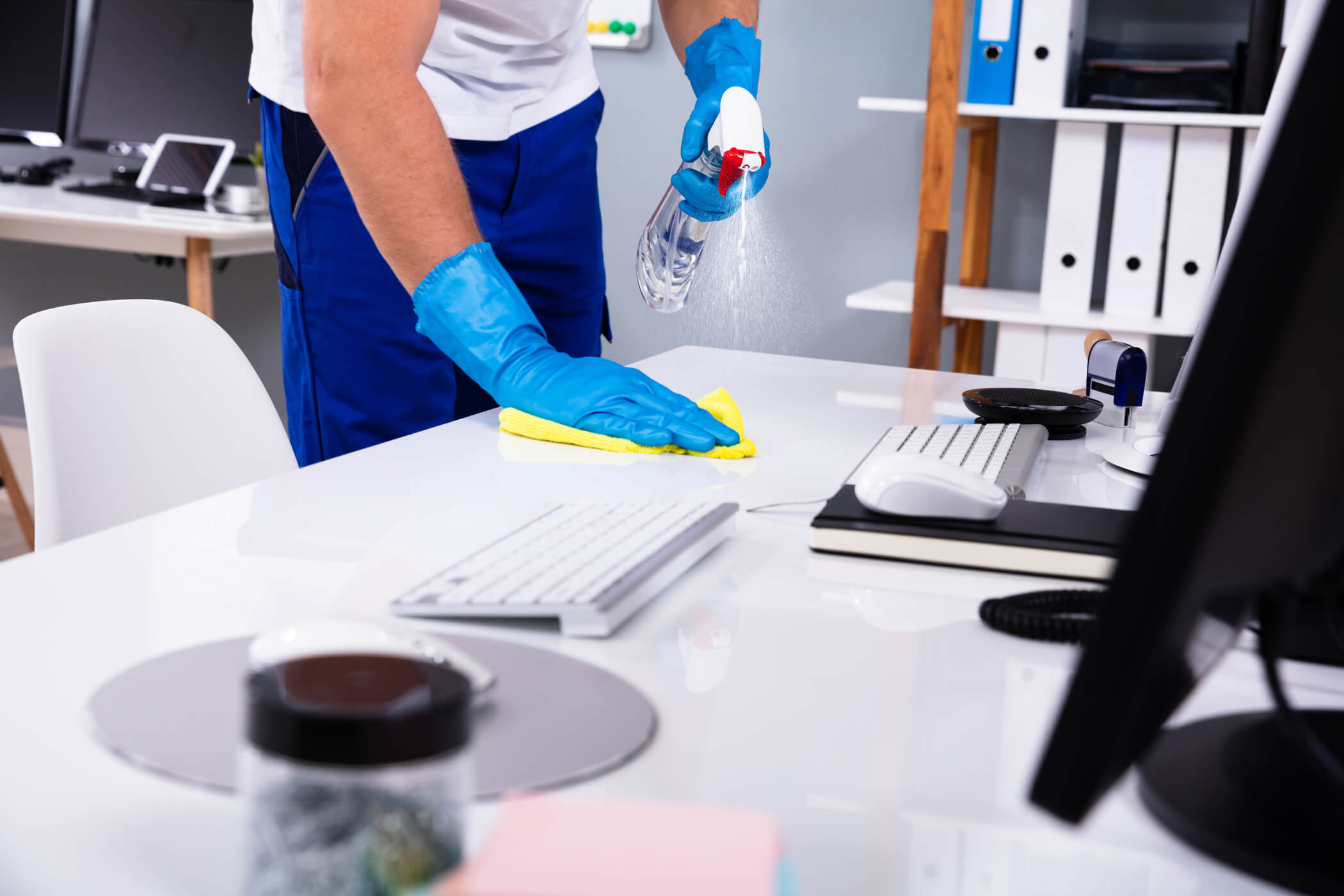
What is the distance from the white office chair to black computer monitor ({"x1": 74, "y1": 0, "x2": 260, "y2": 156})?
2123mm

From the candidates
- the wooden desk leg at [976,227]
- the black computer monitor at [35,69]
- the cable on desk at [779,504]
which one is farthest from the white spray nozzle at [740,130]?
the black computer monitor at [35,69]

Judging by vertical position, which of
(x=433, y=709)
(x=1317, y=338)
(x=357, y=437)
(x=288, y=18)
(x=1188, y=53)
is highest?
(x=1188, y=53)

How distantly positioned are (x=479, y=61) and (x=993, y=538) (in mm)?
958

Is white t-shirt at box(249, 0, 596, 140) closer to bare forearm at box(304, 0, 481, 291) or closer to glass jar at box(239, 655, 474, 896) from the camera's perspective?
bare forearm at box(304, 0, 481, 291)

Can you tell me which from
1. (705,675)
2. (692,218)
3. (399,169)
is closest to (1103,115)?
(692,218)

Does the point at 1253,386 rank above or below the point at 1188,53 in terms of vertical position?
below

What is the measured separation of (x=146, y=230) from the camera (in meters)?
2.73

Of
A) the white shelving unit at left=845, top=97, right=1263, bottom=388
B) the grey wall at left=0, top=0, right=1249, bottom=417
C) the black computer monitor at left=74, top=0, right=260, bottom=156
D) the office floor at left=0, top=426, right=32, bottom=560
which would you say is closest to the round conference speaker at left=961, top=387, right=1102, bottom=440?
the white shelving unit at left=845, top=97, right=1263, bottom=388

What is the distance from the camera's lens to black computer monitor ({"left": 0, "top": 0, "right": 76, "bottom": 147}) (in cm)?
323

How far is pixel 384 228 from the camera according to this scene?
1207 mm

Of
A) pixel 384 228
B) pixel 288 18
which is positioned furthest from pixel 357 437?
pixel 288 18

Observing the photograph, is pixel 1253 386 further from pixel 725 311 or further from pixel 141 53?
pixel 141 53

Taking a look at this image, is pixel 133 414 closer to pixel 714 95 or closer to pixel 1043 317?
pixel 714 95

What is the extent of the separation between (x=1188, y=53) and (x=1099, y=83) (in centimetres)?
31
